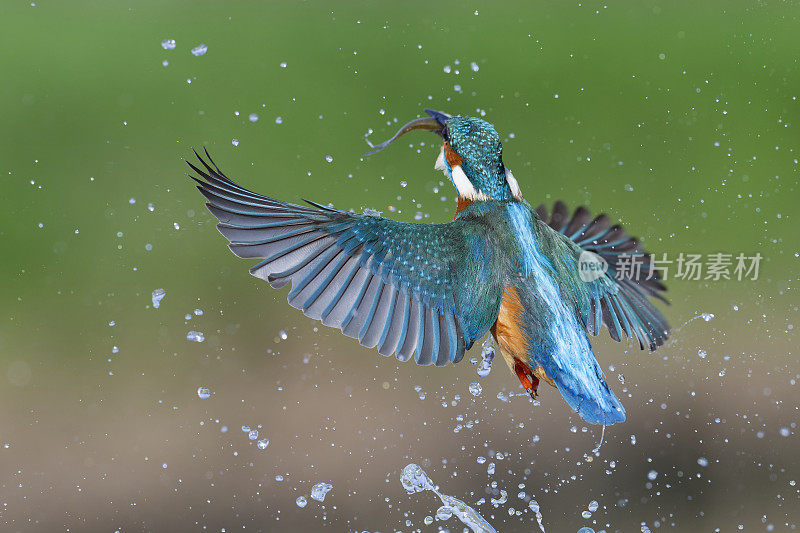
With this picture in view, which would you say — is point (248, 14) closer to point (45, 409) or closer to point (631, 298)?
point (45, 409)

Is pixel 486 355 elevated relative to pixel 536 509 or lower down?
elevated

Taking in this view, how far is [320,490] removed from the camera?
135 inches

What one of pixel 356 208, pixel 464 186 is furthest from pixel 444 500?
pixel 464 186

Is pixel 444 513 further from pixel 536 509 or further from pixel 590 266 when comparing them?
pixel 590 266

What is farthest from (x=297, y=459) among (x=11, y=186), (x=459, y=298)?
(x=11, y=186)

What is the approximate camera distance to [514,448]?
3607mm

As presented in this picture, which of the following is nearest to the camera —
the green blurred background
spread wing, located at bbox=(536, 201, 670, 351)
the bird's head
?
the bird's head

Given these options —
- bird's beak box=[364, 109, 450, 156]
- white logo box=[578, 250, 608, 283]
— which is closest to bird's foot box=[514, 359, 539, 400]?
white logo box=[578, 250, 608, 283]

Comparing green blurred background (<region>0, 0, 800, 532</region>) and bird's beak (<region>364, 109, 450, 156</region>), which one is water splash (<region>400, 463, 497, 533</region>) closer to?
green blurred background (<region>0, 0, 800, 532</region>)

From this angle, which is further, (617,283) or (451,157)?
(617,283)

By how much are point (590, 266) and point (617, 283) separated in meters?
0.18

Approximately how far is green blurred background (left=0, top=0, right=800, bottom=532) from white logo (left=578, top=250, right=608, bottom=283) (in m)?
1.00

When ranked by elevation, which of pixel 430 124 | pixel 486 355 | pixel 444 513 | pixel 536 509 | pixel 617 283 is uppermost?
pixel 430 124

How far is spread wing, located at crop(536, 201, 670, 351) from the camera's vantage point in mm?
2664
